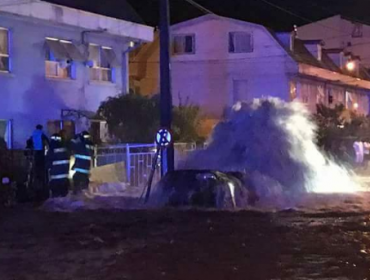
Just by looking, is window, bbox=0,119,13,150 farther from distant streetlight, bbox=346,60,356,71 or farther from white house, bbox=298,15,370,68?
white house, bbox=298,15,370,68

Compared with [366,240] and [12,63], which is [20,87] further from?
[366,240]

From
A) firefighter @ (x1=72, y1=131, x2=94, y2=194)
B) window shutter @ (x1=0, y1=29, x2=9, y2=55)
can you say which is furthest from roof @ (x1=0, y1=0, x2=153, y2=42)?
firefighter @ (x1=72, y1=131, x2=94, y2=194)

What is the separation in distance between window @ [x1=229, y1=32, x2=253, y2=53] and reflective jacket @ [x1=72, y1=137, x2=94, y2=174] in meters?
26.9

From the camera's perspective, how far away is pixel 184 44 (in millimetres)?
47531

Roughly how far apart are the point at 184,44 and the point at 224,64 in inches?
97.9

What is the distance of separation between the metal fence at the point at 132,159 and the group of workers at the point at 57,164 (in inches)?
Result: 99.7

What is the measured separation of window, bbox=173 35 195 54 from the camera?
4734cm

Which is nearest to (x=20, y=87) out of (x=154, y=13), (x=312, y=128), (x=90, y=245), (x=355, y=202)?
(x=312, y=128)

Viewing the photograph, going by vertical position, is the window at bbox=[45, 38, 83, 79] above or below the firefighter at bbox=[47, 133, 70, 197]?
above

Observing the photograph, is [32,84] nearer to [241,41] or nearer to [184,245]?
[184,245]

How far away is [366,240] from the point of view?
13.7 metres

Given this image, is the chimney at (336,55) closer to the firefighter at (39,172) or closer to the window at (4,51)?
the window at (4,51)

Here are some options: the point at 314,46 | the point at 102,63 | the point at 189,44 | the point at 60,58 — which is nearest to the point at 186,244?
the point at 60,58

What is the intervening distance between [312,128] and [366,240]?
10472mm
